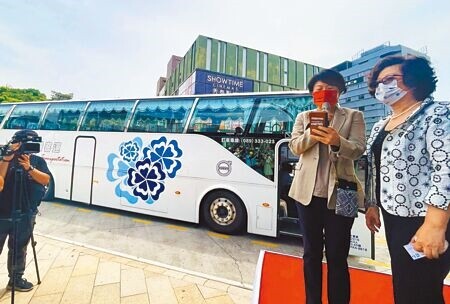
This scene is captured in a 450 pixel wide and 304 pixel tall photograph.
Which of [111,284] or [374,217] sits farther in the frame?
[111,284]

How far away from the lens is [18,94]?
92.0ft

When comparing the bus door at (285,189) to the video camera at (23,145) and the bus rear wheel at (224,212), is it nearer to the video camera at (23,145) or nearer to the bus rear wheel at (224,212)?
the bus rear wheel at (224,212)

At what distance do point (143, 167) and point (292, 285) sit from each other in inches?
152

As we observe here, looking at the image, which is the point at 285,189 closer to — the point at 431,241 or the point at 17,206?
the point at 431,241

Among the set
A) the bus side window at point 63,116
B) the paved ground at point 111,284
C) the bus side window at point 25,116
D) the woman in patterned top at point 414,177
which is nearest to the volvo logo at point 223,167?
the paved ground at point 111,284

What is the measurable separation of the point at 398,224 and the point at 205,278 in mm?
2169

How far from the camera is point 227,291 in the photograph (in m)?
2.50

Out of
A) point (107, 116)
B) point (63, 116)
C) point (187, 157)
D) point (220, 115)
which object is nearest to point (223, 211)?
point (187, 157)

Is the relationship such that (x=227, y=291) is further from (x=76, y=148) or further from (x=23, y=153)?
(x=76, y=148)

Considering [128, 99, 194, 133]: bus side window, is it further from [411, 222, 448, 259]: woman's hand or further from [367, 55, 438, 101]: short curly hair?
[411, 222, 448, 259]: woman's hand

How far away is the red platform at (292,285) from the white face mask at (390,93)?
1.75 meters

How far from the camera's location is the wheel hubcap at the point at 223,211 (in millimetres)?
4562

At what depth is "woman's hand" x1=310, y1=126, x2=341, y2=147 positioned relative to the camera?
1487 mm

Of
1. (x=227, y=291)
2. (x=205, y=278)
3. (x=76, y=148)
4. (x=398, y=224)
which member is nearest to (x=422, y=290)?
(x=398, y=224)
